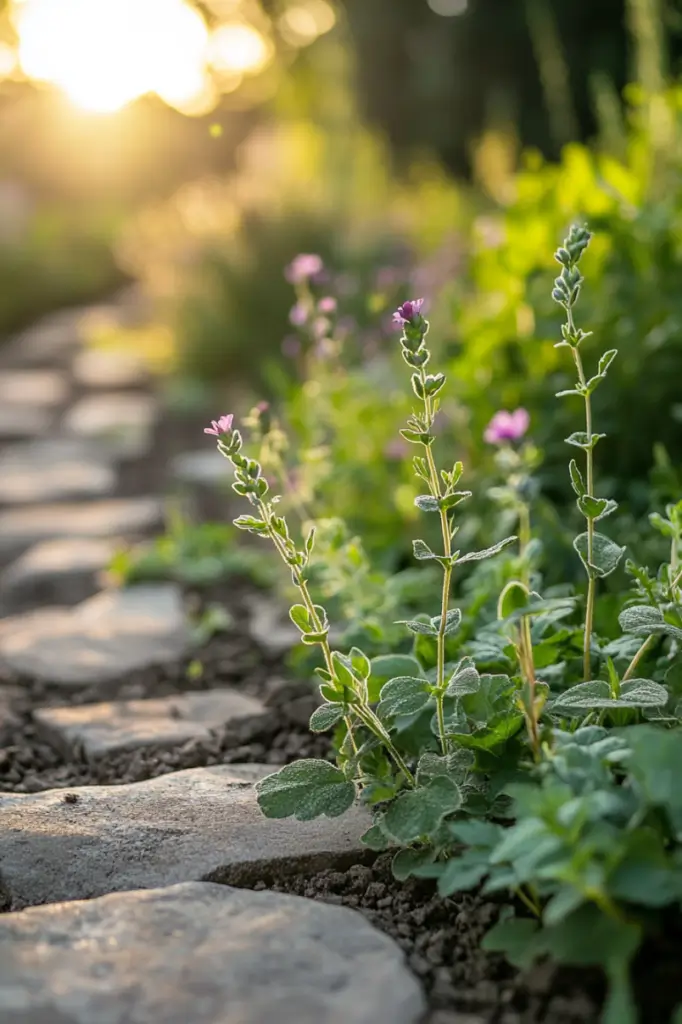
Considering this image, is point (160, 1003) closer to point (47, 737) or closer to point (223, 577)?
point (47, 737)

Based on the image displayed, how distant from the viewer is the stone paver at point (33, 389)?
16.8 feet

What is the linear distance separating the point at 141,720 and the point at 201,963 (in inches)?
33.6

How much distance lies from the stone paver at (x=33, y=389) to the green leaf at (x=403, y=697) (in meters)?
4.12

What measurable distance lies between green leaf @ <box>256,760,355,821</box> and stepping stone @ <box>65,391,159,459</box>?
3104 millimetres

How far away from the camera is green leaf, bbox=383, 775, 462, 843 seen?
3.68ft

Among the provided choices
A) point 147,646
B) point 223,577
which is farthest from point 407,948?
point 223,577

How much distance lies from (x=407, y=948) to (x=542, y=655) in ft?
1.48

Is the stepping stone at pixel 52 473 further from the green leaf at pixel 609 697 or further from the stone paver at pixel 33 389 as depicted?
the green leaf at pixel 609 697

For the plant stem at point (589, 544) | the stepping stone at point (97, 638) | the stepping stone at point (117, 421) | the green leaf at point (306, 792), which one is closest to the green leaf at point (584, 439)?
the plant stem at point (589, 544)

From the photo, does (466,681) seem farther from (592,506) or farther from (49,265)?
(49,265)

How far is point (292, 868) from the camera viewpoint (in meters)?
1.27

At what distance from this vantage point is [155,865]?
126 cm

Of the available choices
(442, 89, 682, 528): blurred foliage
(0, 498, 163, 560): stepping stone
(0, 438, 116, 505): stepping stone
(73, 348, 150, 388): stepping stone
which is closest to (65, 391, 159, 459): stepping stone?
(0, 438, 116, 505): stepping stone

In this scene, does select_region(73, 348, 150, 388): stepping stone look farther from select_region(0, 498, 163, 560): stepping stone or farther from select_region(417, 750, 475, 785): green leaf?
select_region(417, 750, 475, 785): green leaf
